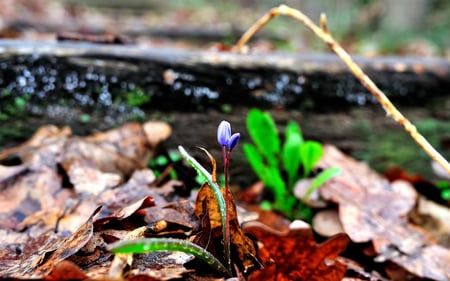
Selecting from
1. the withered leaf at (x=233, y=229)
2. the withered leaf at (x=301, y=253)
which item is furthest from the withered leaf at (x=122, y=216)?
the withered leaf at (x=301, y=253)

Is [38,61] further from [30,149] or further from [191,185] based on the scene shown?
[191,185]

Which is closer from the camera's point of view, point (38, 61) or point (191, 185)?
point (191, 185)

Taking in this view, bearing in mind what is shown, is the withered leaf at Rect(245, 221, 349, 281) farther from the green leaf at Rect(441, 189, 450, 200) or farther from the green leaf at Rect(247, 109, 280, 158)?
the green leaf at Rect(441, 189, 450, 200)

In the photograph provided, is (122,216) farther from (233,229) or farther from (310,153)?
(310,153)

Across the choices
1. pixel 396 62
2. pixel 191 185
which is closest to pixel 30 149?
pixel 191 185

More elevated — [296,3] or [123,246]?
[296,3]

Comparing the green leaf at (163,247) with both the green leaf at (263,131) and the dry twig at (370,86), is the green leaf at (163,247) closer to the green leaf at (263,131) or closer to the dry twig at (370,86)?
the dry twig at (370,86)

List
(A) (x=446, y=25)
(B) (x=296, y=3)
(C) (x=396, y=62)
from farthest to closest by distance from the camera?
(A) (x=446, y=25)
(B) (x=296, y=3)
(C) (x=396, y=62)
